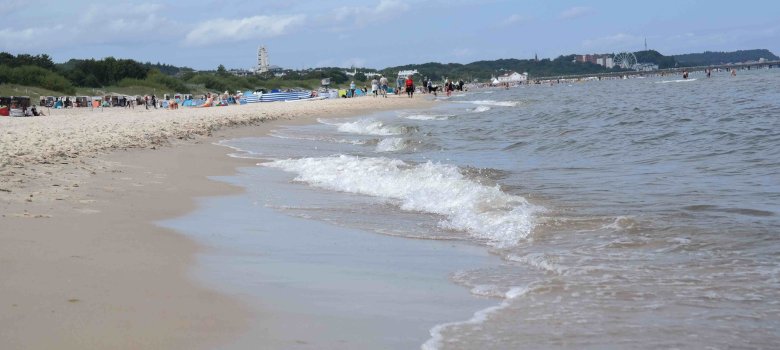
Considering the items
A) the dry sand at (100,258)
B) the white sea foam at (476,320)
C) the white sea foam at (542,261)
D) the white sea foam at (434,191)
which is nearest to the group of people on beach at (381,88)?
the white sea foam at (434,191)

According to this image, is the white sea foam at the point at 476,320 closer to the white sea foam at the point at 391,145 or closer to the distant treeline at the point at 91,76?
the white sea foam at the point at 391,145

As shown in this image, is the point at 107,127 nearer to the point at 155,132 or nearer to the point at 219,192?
the point at 155,132

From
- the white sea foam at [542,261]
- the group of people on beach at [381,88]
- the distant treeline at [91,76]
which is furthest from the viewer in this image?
the group of people on beach at [381,88]

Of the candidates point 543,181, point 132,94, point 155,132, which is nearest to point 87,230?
point 543,181

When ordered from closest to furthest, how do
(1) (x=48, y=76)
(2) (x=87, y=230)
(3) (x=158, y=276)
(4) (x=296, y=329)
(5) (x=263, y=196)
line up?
(4) (x=296, y=329) → (3) (x=158, y=276) → (2) (x=87, y=230) → (5) (x=263, y=196) → (1) (x=48, y=76)

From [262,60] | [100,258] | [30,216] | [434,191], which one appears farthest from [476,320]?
[262,60]

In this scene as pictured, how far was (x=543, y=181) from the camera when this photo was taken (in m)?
12.0

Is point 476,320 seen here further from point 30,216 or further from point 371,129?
point 371,129

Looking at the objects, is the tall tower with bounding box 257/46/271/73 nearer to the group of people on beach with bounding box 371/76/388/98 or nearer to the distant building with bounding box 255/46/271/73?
the distant building with bounding box 255/46/271/73

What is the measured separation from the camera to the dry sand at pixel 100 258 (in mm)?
4145

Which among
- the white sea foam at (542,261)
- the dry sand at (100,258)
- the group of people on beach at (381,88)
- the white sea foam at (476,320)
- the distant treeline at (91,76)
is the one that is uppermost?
the distant treeline at (91,76)

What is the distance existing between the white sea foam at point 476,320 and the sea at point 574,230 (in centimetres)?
1

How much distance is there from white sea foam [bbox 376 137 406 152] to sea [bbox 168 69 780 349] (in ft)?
4.47

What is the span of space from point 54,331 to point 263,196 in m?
6.81
